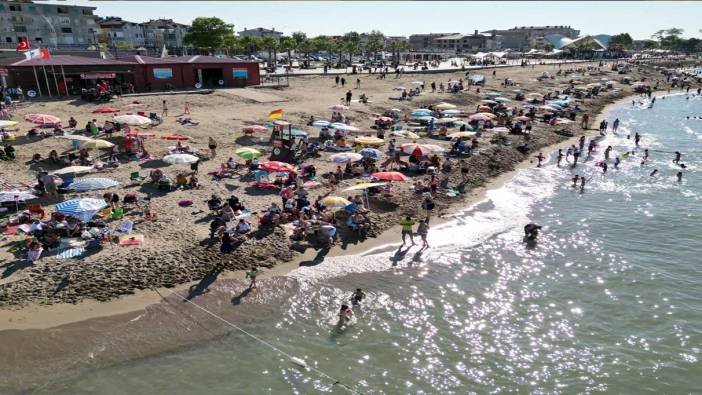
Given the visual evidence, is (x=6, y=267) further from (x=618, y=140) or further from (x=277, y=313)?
(x=618, y=140)

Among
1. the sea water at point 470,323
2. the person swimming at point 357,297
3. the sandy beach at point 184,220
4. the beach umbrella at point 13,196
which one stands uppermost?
the beach umbrella at point 13,196

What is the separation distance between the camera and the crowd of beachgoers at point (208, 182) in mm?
14289

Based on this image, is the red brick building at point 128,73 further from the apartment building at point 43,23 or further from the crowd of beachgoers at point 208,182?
the apartment building at point 43,23

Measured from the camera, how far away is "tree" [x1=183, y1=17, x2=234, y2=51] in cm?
6278

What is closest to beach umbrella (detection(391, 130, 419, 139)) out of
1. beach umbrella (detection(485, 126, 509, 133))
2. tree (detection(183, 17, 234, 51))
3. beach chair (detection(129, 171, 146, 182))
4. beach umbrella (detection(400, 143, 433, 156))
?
beach umbrella (detection(400, 143, 433, 156))

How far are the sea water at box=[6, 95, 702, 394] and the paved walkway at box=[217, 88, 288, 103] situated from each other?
25.4 meters

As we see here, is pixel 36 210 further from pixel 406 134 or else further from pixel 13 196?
pixel 406 134

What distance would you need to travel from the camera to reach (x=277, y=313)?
516 inches

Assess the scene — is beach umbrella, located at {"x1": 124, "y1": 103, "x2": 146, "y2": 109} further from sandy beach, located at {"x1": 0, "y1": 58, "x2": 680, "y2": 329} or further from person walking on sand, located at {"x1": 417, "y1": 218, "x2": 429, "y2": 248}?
person walking on sand, located at {"x1": 417, "y1": 218, "x2": 429, "y2": 248}

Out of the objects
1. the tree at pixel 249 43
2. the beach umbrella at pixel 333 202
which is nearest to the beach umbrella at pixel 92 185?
the beach umbrella at pixel 333 202

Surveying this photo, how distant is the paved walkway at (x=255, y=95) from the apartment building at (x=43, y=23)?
3672cm

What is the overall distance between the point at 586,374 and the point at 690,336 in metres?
4.41

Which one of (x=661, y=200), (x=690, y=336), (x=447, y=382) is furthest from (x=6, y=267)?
(x=661, y=200)

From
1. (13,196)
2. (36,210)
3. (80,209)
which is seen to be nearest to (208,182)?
(36,210)
